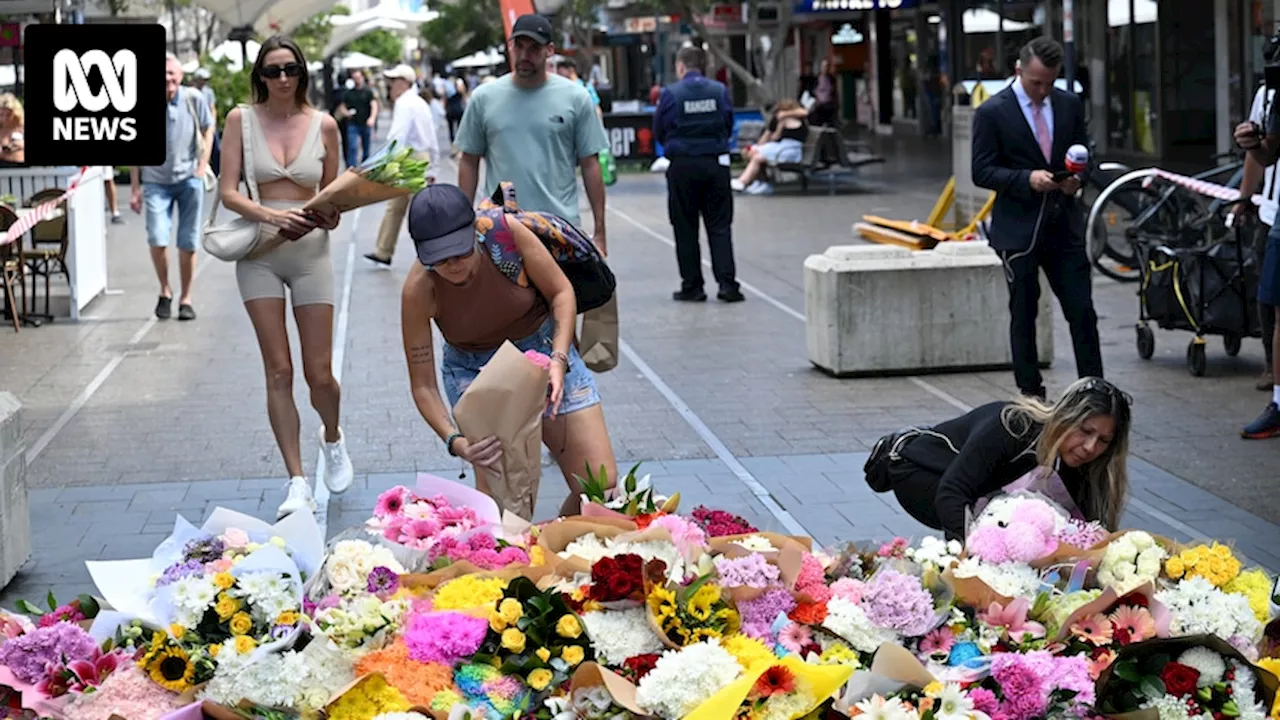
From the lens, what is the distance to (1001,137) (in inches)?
343

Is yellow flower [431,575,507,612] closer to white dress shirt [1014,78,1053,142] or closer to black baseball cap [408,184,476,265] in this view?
black baseball cap [408,184,476,265]

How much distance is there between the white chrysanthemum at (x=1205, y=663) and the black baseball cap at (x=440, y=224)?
2235mm

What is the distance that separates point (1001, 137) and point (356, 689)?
574 cm

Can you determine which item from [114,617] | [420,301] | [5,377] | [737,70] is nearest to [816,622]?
[114,617]

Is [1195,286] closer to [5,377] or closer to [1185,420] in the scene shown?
[1185,420]

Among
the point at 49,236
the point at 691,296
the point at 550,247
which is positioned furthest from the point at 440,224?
the point at 49,236

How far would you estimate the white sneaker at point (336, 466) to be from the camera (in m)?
7.57

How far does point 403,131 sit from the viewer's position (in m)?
17.0

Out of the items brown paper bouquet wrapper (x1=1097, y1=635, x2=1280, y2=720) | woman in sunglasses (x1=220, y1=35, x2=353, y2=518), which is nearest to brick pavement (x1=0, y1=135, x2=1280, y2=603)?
woman in sunglasses (x1=220, y1=35, x2=353, y2=518)

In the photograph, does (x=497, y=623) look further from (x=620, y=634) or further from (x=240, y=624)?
(x=240, y=624)

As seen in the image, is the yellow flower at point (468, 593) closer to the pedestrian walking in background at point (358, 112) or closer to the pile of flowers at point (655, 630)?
the pile of flowers at point (655, 630)

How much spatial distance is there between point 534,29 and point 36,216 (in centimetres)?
661

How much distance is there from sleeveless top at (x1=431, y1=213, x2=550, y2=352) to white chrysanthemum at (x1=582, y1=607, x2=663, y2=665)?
69.2 inches

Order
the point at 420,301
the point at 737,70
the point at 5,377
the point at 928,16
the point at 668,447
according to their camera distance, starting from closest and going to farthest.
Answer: the point at 420,301
the point at 668,447
the point at 5,377
the point at 737,70
the point at 928,16
